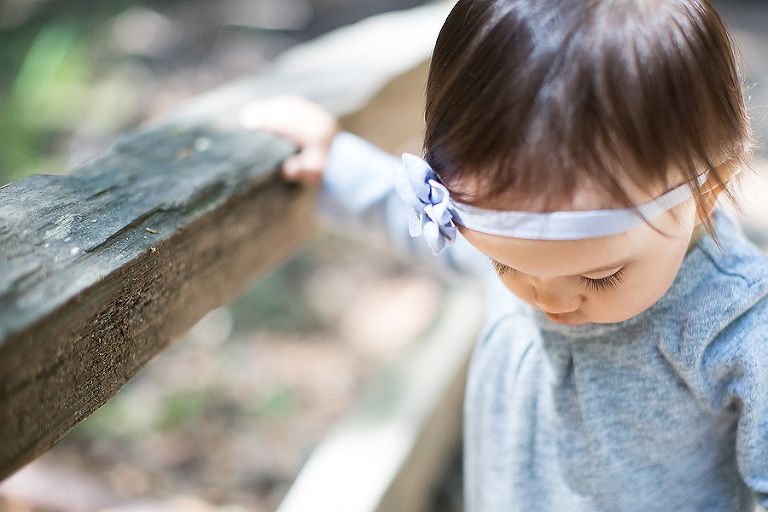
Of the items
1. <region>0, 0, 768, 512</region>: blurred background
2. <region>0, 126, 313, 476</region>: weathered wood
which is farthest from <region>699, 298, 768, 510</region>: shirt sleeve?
<region>0, 126, 313, 476</region>: weathered wood

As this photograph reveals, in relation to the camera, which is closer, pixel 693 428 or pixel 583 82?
pixel 583 82

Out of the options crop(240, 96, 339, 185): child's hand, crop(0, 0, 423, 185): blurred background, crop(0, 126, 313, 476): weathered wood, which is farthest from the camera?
crop(0, 0, 423, 185): blurred background

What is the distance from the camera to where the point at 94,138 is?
9.90ft

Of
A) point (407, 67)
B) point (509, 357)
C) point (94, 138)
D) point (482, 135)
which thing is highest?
point (482, 135)

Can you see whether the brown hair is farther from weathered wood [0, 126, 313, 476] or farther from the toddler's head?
weathered wood [0, 126, 313, 476]

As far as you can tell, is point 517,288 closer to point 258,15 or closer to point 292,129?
point 292,129

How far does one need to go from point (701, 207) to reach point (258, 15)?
160 inches

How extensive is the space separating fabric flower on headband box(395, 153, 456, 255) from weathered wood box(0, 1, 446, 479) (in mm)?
259

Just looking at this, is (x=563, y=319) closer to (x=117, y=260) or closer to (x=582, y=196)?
(x=582, y=196)

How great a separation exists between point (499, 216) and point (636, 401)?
1.14ft

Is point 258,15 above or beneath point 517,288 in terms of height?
beneath

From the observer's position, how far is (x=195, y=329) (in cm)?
232

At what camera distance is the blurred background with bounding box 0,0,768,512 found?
1764 mm

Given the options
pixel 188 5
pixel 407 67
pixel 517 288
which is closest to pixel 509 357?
pixel 517 288
